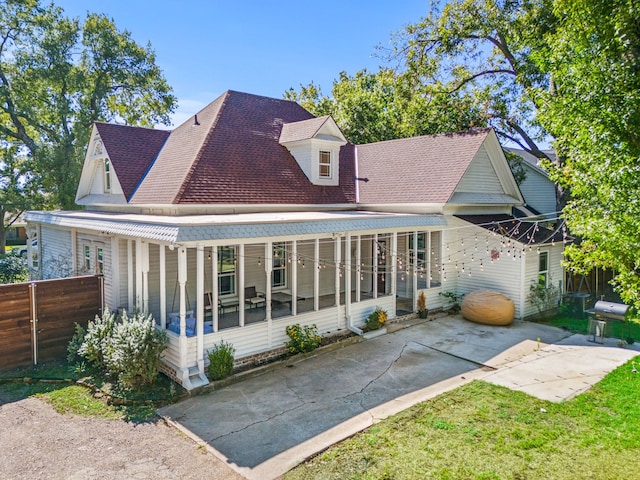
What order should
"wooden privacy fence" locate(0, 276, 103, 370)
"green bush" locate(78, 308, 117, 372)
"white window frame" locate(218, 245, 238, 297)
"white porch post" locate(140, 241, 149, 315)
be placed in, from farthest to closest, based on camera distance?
"white window frame" locate(218, 245, 238, 297)
"white porch post" locate(140, 241, 149, 315)
"wooden privacy fence" locate(0, 276, 103, 370)
"green bush" locate(78, 308, 117, 372)

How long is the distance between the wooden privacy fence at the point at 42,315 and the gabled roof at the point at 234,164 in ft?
12.0

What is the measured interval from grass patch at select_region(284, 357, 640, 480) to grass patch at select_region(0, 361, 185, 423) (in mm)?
3922

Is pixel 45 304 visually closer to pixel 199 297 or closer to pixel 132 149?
pixel 199 297

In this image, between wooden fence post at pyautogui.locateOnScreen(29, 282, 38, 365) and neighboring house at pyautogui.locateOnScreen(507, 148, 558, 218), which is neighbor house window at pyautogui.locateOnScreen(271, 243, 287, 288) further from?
neighboring house at pyautogui.locateOnScreen(507, 148, 558, 218)

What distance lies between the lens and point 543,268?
1638 centimetres

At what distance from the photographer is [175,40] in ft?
74.8

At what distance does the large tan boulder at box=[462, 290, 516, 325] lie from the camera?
14.4 metres

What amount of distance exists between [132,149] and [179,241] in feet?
34.0

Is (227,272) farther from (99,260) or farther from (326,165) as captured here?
(326,165)

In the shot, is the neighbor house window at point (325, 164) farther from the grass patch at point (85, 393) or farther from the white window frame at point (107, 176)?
the grass patch at point (85, 393)

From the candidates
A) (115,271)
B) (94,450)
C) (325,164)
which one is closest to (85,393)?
(94,450)

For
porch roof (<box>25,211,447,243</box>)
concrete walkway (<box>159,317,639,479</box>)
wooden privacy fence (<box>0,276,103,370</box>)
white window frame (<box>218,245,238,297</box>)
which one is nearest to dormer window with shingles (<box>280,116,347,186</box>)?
porch roof (<box>25,211,447,243</box>)

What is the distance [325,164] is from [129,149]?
817cm

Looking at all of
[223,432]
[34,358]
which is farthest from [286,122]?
[223,432]
